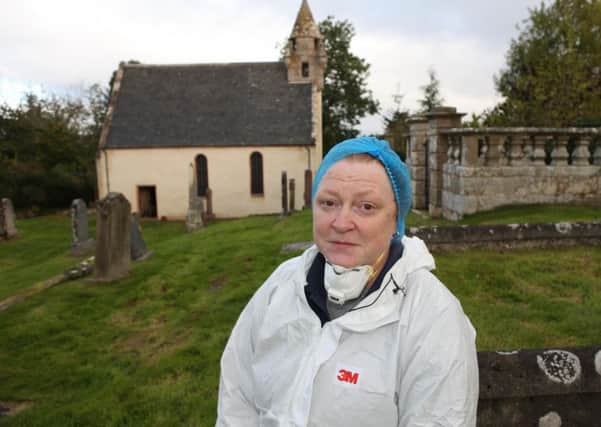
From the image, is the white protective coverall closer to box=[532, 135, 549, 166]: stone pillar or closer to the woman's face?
the woman's face

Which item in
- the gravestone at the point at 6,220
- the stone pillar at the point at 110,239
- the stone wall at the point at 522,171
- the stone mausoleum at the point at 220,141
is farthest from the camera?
the stone mausoleum at the point at 220,141

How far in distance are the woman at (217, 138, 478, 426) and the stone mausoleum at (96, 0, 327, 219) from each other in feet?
81.2

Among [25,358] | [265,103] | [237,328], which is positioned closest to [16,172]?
[265,103]

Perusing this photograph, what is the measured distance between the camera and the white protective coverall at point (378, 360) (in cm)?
177

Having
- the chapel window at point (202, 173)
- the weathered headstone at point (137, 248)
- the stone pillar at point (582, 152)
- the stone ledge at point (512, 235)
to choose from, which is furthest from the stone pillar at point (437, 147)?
the chapel window at point (202, 173)

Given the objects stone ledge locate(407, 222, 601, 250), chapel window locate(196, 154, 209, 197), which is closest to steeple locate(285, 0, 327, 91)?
chapel window locate(196, 154, 209, 197)

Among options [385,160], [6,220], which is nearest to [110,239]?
[385,160]

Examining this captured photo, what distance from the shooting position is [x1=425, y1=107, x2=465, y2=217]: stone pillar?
10.7 m

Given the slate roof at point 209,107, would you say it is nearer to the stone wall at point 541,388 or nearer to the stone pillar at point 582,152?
the stone pillar at point 582,152

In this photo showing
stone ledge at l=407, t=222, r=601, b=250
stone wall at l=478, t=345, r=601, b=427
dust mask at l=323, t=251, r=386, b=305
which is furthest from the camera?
stone ledge at l=407, t=222, r=601, b=250

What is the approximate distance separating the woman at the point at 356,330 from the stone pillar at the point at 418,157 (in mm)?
10427

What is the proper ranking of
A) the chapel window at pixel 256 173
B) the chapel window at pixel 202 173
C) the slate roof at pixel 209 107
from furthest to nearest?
the chapel window at pixel 202 173
the chapel window at pixel 256 173
the slate roof at pixel 209 107

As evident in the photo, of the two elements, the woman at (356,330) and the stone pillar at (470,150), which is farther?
the stone pillar at (470,150)

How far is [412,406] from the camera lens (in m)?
1.80
